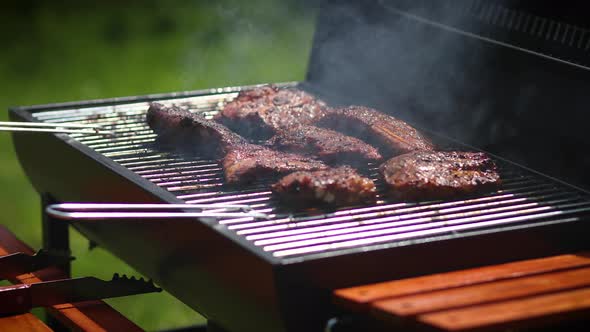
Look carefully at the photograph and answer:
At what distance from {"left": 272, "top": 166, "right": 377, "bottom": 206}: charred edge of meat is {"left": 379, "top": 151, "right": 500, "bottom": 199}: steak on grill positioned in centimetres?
15

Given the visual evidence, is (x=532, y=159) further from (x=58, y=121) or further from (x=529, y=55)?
(x=58, y=121)

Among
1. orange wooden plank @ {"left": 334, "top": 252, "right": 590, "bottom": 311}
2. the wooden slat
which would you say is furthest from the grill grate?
the wooden slat

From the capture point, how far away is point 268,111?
4742mm

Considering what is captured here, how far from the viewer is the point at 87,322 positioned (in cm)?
369

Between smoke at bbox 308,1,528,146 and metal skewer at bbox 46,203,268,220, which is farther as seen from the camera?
smoke at bbox 308,1,528,146

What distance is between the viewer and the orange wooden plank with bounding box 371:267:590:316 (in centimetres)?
284

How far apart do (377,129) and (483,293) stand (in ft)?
4.85

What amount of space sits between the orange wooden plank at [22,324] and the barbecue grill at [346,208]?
1.69 ft

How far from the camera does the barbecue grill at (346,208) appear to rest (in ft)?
10.3

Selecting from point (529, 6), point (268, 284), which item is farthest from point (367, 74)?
point (268, 284)

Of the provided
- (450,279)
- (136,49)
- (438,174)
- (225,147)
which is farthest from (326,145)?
(136,49)

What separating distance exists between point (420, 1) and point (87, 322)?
8.56 feet

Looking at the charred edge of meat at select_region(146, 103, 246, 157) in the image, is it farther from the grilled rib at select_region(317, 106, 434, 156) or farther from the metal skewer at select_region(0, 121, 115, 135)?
the grilled rib at select_region(317, 106, 434, 156)

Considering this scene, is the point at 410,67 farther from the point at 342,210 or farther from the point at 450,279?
the point at 450,279
